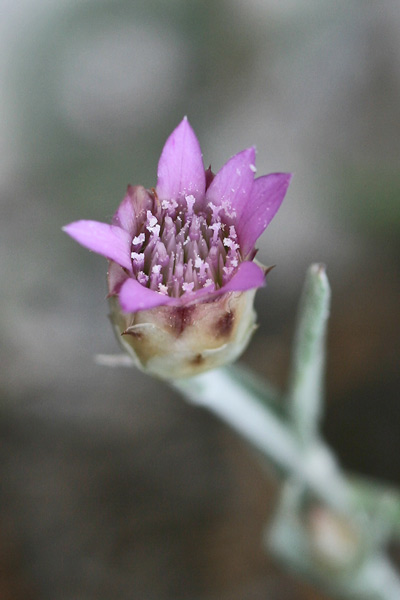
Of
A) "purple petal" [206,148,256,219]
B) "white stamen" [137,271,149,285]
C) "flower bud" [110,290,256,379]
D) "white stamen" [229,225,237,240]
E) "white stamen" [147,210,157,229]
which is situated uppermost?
"purple petal" [206,148,256,219]

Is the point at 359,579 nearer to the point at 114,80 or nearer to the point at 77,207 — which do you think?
the point at 77,207

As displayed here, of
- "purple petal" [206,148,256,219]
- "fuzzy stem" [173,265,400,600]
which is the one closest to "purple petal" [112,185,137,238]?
"purple petal" [206,148,256,219]

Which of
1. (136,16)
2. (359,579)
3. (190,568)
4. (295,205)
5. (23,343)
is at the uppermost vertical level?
(136,16)

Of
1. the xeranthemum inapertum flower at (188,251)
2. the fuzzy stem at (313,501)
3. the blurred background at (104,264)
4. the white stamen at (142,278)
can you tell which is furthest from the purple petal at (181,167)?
the blurred background at (104,264)

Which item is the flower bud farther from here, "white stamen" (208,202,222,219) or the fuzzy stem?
the fuzzy stem

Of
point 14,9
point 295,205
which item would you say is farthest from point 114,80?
point 295,205

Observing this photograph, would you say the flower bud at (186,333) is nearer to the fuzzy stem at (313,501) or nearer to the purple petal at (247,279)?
the purple petal at (247,279)

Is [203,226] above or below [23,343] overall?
above

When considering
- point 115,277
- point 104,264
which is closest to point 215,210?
point 115,277
